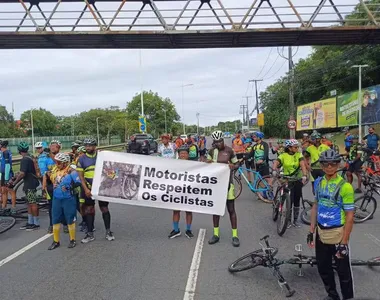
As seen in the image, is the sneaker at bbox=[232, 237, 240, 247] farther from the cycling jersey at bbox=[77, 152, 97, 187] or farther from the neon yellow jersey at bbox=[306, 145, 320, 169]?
the neon yellow jersey at bbox=[306, 145, 320, 169]

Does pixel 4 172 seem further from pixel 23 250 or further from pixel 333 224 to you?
pixel 333 224

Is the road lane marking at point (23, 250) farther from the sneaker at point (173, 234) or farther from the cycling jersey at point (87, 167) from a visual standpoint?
the sneaker at point (173, 234)

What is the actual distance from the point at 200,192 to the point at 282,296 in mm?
2948

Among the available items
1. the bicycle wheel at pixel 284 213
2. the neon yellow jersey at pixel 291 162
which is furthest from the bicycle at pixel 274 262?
the neon yellow jersey at pixel 291 162

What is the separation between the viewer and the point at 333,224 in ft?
13.2

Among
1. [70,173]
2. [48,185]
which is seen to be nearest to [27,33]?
[48,185]

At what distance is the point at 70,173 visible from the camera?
22.7 feet

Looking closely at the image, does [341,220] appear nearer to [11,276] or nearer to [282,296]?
[282,296]

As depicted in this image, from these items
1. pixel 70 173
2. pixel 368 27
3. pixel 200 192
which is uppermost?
pixel 368 27

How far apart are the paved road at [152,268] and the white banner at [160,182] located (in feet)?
2.35

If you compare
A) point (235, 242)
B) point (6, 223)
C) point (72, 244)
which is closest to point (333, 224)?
point (235, 242)

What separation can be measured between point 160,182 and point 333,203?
13.0 feet

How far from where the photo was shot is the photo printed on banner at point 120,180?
7.40 metres

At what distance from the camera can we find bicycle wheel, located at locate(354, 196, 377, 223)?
841 cm
